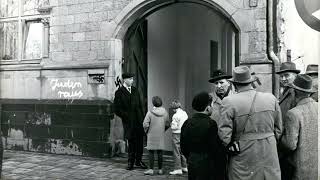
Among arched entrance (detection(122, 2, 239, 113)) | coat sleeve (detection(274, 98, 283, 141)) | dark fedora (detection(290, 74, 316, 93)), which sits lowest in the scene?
coat sleeve (detection(274, 98, 283, 141))

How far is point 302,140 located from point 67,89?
5.66 metres

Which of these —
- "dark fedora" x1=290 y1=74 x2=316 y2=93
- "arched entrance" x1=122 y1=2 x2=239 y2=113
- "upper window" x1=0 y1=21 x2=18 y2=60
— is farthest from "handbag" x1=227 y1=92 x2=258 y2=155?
"upper window" x1=0 y1=21 x2=18 y2=60

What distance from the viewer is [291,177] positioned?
416 cm

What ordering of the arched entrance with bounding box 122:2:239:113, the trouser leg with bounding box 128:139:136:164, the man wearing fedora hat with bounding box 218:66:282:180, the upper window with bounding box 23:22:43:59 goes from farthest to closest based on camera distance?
the arched entrance with bounding box 122:2:239:113, the upper window with bounding box 23:22:43:59, the trouser leg with bounding box 128:139:136:164, the man wearing fedora hat with bounding box 218:66:282:180

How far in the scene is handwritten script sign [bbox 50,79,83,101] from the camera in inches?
335

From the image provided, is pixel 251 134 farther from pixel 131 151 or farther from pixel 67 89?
pixel 67 89

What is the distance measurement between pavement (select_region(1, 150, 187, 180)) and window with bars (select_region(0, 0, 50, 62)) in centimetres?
223

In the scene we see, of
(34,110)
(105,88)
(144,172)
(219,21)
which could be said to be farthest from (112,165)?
(219,21)

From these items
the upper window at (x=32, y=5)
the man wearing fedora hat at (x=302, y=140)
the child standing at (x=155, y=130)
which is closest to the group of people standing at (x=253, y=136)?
the man wearing fedora hat at (x=302, y=140)

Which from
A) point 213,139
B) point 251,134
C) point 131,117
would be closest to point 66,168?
point 131,117

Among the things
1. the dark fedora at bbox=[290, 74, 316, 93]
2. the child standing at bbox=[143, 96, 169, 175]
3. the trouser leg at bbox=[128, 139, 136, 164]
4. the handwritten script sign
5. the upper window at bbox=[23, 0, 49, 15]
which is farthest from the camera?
the upper window at bbox=[23, 0, 49, 15]

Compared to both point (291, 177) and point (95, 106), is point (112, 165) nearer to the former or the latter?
point (95, 106)

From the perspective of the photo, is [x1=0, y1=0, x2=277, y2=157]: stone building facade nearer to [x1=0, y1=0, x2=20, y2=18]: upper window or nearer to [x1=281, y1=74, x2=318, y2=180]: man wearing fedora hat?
[x1=0, y1=0, x2=20, y2=18]: upper window

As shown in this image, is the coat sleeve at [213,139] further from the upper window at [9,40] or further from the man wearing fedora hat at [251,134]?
the upper window at [9,40]
